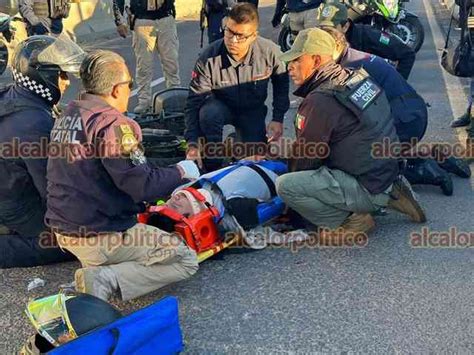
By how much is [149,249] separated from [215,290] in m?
0.47

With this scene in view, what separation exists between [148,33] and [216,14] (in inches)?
53.8

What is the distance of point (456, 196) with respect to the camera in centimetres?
468

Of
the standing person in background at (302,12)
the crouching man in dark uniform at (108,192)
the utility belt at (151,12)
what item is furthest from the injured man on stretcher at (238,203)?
the standing person in background at (302,12)

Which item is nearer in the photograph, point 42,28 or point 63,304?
point 63,304

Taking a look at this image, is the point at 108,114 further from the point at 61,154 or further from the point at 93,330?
the point at 93,330

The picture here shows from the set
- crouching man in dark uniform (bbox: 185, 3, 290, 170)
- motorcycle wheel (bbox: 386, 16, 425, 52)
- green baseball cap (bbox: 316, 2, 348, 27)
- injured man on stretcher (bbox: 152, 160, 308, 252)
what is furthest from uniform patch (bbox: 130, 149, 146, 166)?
motorcycle wheel (bbox: 386, 16, 425, 52)

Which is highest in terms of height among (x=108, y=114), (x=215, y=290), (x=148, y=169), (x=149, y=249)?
(x=108, y=114)

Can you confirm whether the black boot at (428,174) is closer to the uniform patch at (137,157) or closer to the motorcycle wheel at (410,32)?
the uniform patch at (137,157)

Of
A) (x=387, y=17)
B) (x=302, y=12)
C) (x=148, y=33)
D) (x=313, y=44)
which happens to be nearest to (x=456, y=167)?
(x=313, y=44)

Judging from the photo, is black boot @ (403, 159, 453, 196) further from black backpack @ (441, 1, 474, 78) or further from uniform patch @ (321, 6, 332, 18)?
uniform patch @ (321, 6, 332, 18)

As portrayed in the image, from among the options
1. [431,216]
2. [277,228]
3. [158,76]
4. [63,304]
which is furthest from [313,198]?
[158,76]

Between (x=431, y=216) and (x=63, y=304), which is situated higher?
(x=63, y=304)

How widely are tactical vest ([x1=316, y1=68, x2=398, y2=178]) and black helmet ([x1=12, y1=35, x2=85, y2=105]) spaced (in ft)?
4.99

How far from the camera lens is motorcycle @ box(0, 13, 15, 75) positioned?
9109 millimetres
